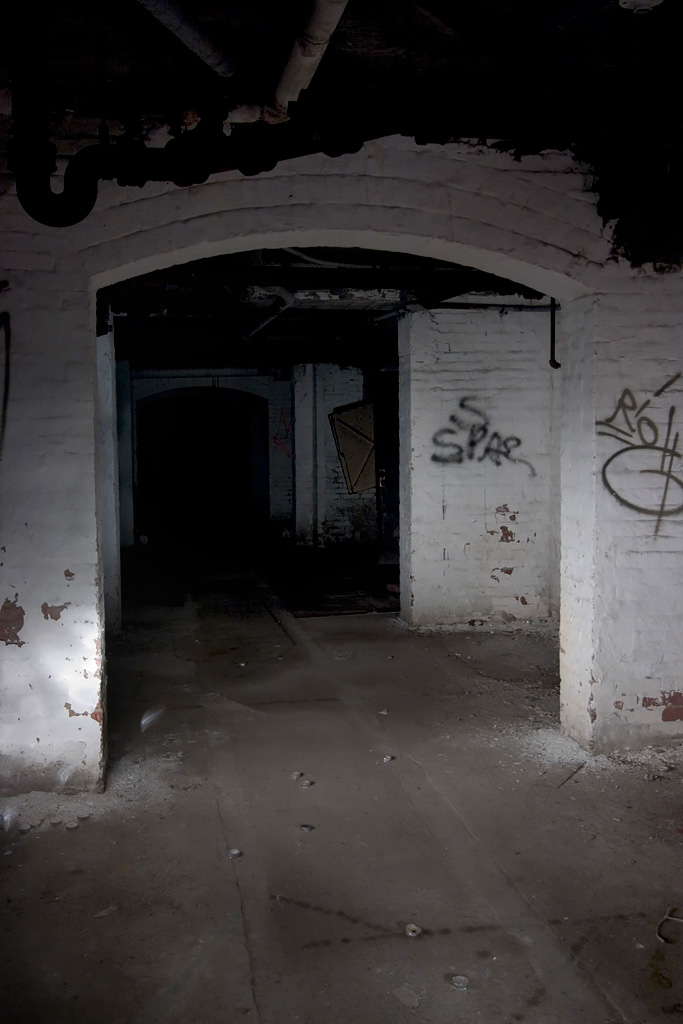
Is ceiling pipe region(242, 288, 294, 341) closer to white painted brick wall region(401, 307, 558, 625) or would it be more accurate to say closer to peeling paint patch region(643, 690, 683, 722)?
white painted brick wall region(401, 307, 558, 625)

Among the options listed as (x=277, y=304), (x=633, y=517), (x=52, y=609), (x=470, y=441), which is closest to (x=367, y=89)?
(x=633, y=517)

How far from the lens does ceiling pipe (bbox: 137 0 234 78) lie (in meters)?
2.62

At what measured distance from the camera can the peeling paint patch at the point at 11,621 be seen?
3.64 meters

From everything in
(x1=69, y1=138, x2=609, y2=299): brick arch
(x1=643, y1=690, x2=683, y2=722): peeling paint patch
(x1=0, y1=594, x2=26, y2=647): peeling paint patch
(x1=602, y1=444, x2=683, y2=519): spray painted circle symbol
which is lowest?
(x1=643, y1=690, x2=683, y2=722): peeling paint patch

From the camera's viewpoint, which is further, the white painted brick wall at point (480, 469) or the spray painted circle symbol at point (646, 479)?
the white painted brick wall at point (480, 469)

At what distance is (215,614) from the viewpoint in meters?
7.72

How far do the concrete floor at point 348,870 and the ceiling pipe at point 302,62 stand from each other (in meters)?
2.88

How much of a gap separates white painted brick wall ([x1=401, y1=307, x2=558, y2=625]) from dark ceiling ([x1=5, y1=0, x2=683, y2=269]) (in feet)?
9.64

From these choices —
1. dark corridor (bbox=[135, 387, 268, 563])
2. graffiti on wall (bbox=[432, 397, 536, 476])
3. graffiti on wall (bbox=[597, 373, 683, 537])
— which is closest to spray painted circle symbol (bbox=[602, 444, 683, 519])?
graffiti on wall (bbox=[597, 373, 683, 537])

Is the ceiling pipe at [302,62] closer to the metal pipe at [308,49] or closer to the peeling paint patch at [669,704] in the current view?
the metal pipe at [308,49]

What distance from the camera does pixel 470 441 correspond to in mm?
7000

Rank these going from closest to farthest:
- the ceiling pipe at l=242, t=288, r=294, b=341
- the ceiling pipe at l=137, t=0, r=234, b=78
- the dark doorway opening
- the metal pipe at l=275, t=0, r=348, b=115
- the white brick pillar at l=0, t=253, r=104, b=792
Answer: the metal pipe at l=275, t=0, r=348, b=115
the ceiling pipe at l=137, t=0, r=234, b=78
the white brick pillar at l=0, t=253, r=104, b=792
the ceiling pipe at l=242, t=288, r=294, b=341
the dark doorway opening

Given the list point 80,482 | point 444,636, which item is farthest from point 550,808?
point 444,636

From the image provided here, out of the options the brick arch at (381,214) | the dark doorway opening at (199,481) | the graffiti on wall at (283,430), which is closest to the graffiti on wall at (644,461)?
the brick arch at (381,214)
